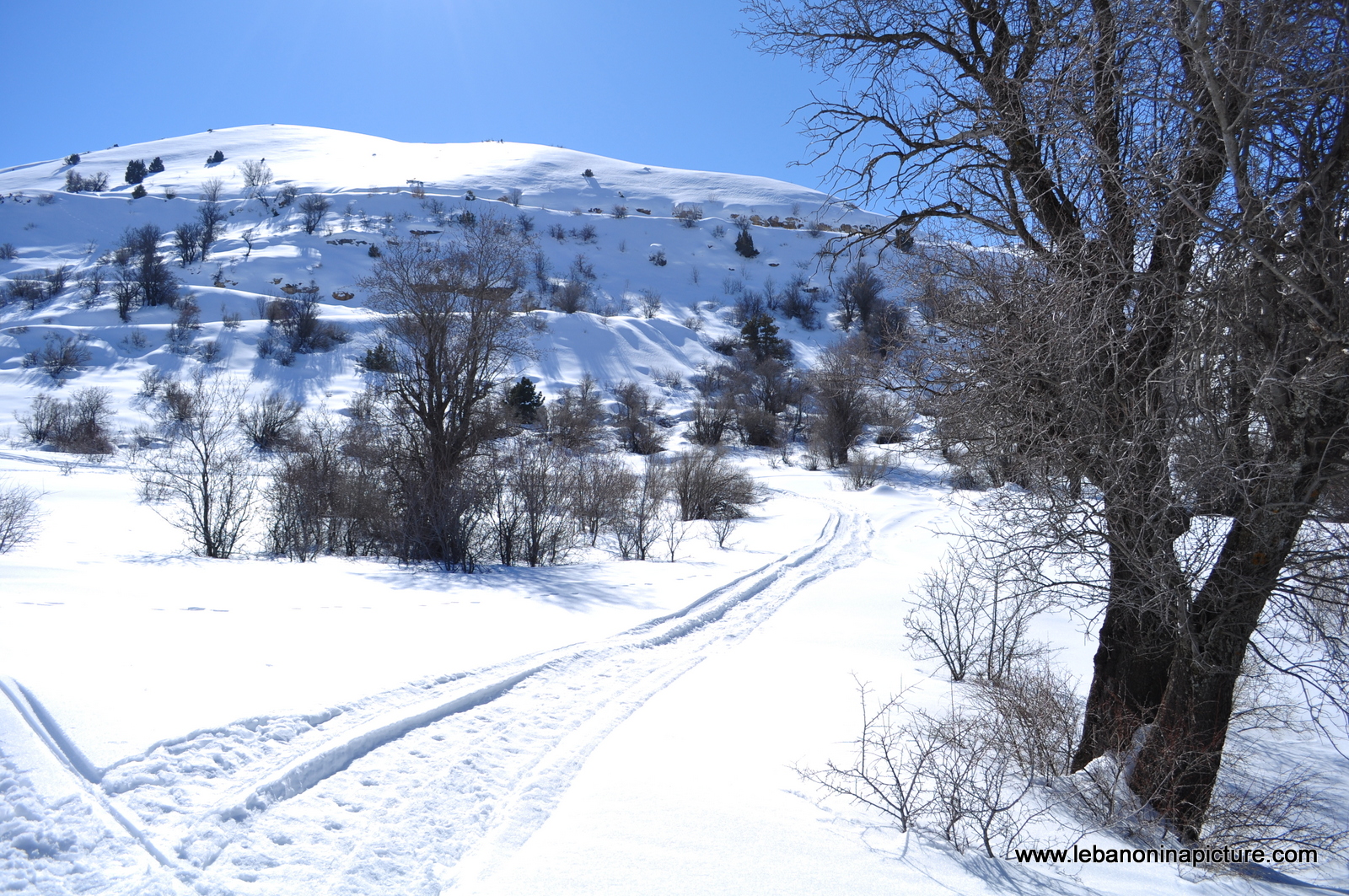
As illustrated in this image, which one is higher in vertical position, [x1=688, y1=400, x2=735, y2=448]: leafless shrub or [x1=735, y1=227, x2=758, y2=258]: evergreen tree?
[x1=735, y1=227, x2=758, y2=258]: evergreen tree

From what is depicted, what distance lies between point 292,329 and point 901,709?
4661cm

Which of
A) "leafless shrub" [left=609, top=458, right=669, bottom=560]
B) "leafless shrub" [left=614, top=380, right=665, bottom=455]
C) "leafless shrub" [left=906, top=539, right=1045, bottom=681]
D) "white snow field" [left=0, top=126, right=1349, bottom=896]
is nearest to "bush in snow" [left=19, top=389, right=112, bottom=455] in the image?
"white snow field" [left=0, top=126, right=1349, bottom=896]

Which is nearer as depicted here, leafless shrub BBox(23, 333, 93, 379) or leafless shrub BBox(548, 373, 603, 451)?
leafless shrub BBox(548, 373, 603, 451)

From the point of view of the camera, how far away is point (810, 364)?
5003 centimetres

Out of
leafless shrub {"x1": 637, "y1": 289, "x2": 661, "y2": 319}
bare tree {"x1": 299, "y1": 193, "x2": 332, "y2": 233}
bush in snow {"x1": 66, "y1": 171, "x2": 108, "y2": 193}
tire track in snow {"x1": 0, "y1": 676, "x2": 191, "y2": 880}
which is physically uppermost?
bush in snow {"x1": 66, "y1": 171, "x2": 108, "y2": 193}

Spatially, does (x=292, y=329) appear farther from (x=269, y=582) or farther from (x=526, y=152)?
(x=526, y=152)

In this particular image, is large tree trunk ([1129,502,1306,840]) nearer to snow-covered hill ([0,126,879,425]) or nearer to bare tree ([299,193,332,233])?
snow-covered hill ([0,126,879,425])

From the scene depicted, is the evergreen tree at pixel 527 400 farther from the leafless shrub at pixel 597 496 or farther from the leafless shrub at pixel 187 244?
the leafless shrub at pixel 187 244

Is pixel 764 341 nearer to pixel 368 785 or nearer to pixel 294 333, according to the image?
pixel 294 333

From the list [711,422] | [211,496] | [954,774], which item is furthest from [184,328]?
[954,774]

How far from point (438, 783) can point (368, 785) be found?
1.31ft

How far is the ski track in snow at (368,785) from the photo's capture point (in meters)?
3.24

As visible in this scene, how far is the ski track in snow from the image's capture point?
324cm

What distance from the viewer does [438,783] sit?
4246 millimetres
